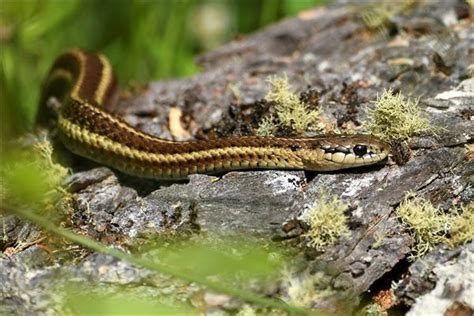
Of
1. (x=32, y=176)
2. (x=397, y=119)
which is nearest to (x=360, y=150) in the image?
(x=397, y=119)

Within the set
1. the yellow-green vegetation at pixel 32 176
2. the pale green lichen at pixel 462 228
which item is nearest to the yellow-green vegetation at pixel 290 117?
the pale green lichen at pixel 462 228

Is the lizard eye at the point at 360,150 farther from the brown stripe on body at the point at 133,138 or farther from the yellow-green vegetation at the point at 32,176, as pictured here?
the yellow-green vegetation at the point at 32,176

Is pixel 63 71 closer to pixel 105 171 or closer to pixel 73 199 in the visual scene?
pixel 105 171

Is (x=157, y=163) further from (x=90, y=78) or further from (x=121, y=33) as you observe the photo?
Answer: (x=121, y=33)

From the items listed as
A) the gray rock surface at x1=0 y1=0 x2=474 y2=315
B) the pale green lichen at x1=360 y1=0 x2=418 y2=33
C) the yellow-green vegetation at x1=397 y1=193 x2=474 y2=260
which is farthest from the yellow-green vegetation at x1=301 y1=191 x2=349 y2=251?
the pale green lichen at x1=360 y1=0 x2=418 y2=33

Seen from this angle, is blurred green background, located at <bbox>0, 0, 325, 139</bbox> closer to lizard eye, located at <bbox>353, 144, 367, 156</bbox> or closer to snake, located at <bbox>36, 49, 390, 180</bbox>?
snake, located at <bbox>36, 49, 390, 180</bbox>

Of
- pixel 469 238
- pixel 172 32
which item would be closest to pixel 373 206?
pixel 469 238
